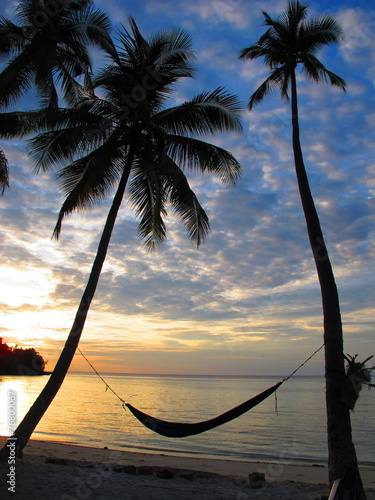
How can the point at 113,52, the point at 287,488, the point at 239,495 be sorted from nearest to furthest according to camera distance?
the point at 239,495, the point at 287,488, the point at 113,52

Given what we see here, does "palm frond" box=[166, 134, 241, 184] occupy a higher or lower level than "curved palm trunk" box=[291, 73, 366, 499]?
higher

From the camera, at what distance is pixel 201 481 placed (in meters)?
6.30

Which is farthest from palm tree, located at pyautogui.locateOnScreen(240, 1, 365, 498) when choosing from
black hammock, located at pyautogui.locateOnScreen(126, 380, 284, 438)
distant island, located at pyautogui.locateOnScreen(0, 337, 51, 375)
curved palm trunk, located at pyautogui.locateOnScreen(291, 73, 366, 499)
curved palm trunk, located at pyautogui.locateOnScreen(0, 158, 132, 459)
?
distant island, located at pyautogui.locateOnScreen(0, 337, 51, 375)

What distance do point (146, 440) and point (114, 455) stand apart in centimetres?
386

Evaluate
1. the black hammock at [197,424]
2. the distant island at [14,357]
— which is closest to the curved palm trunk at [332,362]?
the black hammock at [197,424]

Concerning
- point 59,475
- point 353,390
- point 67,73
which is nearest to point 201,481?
point 59,475

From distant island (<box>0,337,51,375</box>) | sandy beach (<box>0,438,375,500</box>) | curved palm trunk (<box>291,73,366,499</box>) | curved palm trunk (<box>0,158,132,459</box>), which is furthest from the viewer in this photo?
distant island (<box>0,337,51,375</box>)

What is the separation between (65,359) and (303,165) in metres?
4.13

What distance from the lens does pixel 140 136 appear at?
7172 millimetres

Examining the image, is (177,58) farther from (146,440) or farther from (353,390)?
(146,440)

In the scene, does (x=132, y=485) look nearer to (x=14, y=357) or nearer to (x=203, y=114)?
(x=203, y=114)

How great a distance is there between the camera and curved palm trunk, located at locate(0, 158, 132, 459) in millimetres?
5496

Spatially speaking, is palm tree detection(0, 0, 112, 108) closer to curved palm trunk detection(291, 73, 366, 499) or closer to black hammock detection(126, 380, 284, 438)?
curved palm trunk detection(291, 73, 366, 499)

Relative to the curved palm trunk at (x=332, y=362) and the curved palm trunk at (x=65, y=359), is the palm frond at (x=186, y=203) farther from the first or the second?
the curved palm trunk at (x=332, y=362)
